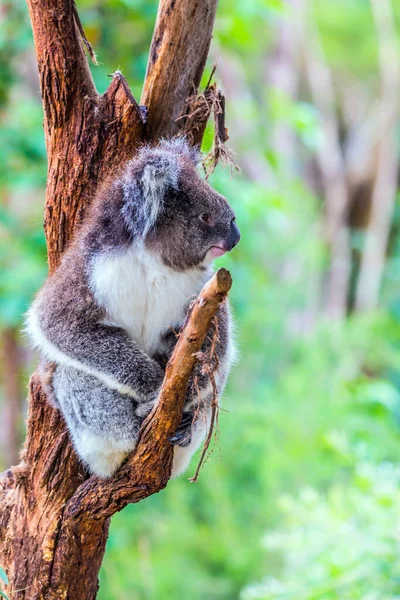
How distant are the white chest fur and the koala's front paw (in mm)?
322

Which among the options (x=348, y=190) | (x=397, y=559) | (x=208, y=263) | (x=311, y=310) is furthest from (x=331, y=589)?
(x=348, y=190)

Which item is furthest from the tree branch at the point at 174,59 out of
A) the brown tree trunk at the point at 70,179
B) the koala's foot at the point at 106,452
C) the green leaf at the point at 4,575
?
the green leaf at the point at 4,575

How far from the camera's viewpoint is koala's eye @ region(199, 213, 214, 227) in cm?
220

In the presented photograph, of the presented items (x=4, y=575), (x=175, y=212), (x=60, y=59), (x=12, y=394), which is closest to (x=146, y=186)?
(x=175, y=212)

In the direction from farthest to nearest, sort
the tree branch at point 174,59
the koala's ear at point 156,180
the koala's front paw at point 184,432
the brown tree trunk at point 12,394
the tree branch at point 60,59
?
the brown tree trunk at point 12,394, the tree branch at point 174,59, the tree branch at point 60,59, the koala's ear at point 156,180, the koala's front paw at point 184,432

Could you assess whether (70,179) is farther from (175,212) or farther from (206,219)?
(206,219)

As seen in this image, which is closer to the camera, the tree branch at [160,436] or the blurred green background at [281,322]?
the tree branch at [160,436]

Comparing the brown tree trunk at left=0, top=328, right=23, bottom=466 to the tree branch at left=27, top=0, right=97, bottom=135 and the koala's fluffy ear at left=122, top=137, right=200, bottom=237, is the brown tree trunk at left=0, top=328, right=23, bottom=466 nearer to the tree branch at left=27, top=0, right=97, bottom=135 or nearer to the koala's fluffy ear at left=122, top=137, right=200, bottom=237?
the tree branch at left=27, top=0, right=97, bottom=135

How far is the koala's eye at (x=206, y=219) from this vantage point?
2.20 metres

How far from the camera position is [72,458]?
2.31 m

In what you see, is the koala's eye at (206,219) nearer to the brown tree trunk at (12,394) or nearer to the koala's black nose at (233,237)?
the koala's black nose at (233,237)

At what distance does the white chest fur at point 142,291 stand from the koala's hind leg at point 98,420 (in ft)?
0.71

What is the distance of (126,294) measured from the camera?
86.0 inches

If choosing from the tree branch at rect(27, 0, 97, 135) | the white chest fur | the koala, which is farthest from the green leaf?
the tree branch at rect(27, 0, 97, 135)
